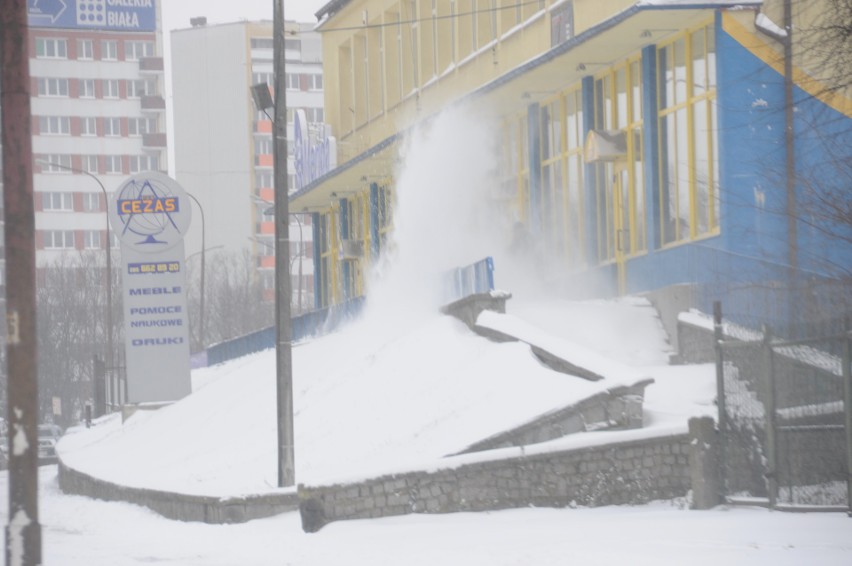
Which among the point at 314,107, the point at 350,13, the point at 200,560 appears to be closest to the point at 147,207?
the point at 350,13

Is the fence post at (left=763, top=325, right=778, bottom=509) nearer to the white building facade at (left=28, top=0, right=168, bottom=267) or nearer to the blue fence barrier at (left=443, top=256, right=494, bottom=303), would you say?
the blue fence barrier at (left=443, top=256, right=494, bottom=303)

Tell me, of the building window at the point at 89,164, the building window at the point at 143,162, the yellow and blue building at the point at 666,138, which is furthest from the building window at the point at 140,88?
the yellow and blue building at the point at 666,138

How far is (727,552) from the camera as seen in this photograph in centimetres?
1363

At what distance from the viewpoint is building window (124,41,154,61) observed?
120m

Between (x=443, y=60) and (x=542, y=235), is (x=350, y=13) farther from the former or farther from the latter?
(x=542, y=235)

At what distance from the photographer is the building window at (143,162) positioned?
12119 centimetres

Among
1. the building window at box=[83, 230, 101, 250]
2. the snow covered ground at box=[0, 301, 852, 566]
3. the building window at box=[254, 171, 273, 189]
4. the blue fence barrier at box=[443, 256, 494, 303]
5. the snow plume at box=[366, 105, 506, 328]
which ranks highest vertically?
the building window at box=[254, 171, 273, 189]

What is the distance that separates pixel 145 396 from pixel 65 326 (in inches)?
1778

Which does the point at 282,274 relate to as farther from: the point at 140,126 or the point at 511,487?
the point at 140,126

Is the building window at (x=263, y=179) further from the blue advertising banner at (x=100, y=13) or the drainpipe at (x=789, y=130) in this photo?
the drainpipe at (x=789, y=130)

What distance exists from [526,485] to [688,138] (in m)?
10.9

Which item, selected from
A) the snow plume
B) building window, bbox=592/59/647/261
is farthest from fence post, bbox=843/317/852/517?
the snow plume

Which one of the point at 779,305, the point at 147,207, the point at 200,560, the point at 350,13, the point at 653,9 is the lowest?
the point at 200,560

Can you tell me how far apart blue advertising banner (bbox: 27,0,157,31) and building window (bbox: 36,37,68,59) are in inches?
3050
